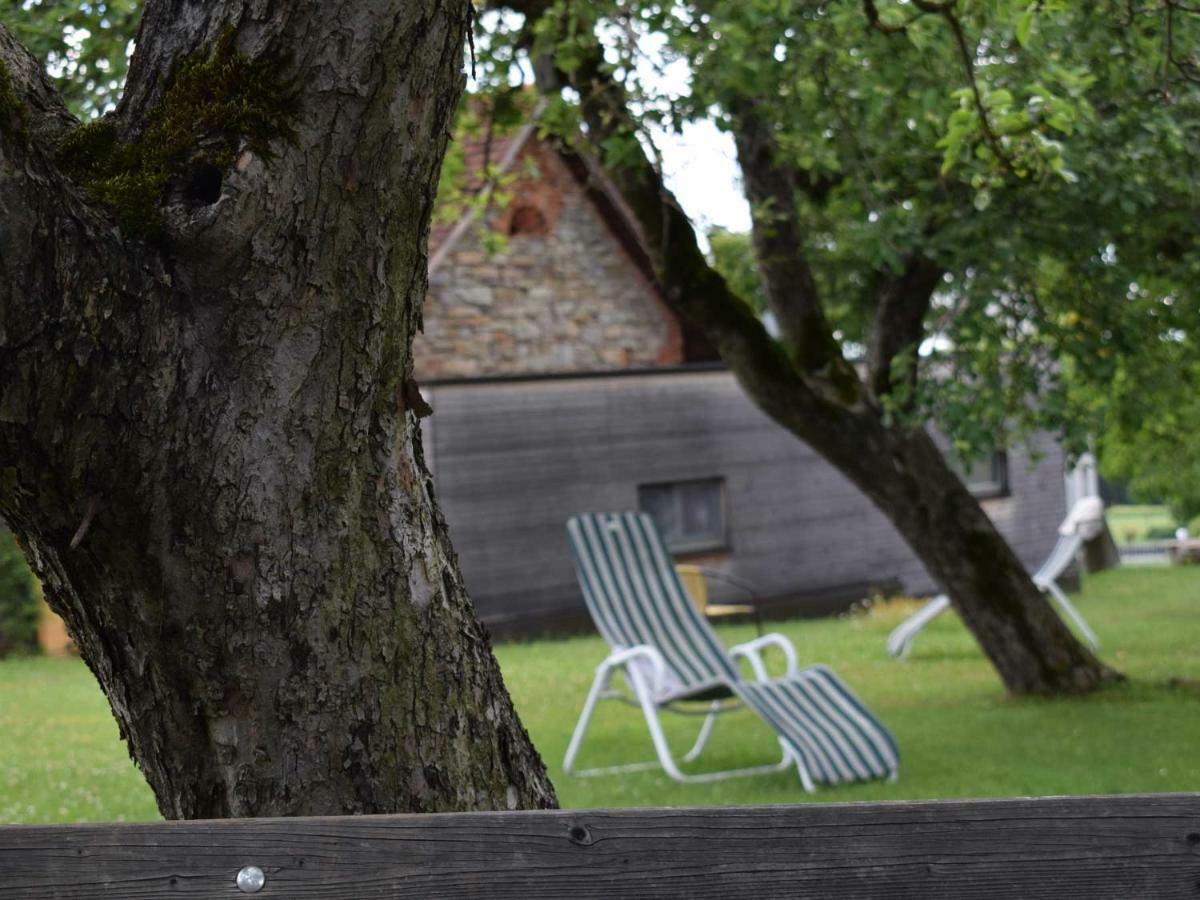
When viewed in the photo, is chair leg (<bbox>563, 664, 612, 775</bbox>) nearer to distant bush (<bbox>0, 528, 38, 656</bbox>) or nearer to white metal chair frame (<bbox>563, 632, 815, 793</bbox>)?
white metal chair frame (<bbox>563, 632, 815, 793</bbox>)

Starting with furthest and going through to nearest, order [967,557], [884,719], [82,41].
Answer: [884,719], [967,557], [82,41]

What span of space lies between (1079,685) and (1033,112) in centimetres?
542

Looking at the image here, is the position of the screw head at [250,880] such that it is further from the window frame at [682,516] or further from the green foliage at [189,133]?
the window frame at [682,516]

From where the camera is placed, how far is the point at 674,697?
27.5 ft

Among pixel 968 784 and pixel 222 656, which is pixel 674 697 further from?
pixel 222 656

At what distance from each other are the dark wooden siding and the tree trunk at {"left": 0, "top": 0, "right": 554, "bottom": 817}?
484 inches

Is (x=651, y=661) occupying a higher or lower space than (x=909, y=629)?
higher

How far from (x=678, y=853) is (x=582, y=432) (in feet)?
49.2

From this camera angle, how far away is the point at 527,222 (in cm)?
1792

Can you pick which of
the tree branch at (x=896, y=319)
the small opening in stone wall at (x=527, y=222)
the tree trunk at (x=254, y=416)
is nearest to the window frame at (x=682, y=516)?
the small opening in stone wall at (x=527, y=222)

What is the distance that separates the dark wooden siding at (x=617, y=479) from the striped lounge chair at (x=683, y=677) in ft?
19.0

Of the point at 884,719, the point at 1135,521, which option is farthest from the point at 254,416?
the point at 1135,521

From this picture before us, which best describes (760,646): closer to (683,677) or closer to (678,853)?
(683,677)

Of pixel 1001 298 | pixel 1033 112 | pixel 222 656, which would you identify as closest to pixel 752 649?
pixel 1001 298
